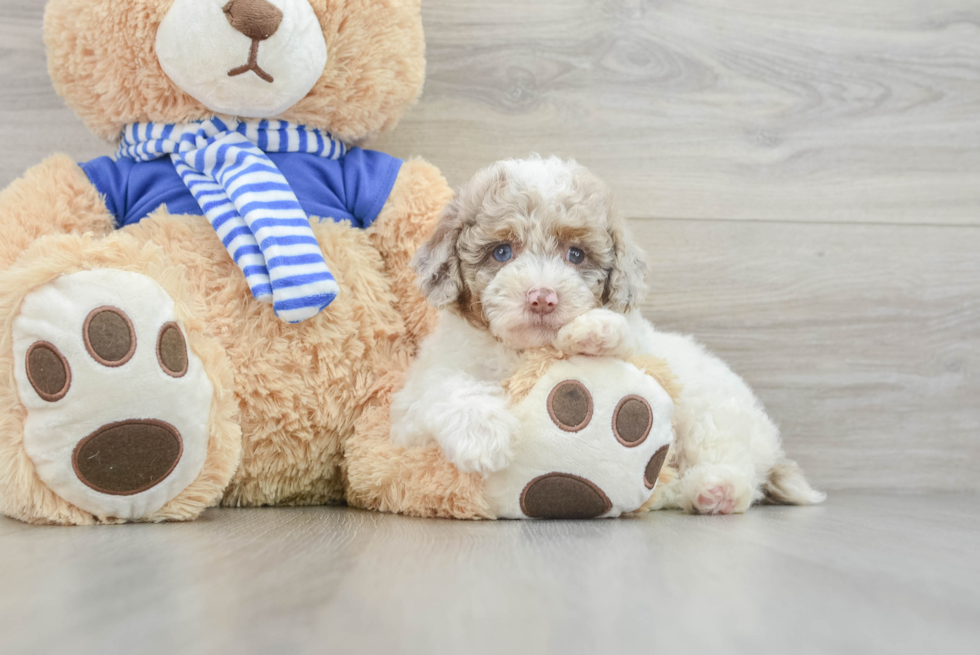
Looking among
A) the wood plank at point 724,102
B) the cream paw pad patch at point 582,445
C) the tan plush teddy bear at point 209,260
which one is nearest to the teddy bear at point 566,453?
the cream paw pad patch at point 582,445

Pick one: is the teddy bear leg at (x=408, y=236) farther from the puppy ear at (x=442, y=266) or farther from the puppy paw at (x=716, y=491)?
the puppy paw at (x=716, y=491)

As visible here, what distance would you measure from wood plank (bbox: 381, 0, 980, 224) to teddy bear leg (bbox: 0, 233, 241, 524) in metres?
0.84

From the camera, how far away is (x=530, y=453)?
1119mm

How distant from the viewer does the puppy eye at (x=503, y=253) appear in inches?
48.9

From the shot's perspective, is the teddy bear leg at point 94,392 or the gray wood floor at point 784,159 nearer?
the teddy bear leg at point 94,392

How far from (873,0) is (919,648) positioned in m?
1.76

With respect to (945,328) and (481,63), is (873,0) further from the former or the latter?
(481,63)

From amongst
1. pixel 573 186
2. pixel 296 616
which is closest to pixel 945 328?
pixel 573 186

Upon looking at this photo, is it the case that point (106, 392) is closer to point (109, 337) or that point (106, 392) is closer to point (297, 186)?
point (109, 337)

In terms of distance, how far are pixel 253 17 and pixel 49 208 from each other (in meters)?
0.49

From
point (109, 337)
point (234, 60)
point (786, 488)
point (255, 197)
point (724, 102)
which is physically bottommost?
point (786, 488)

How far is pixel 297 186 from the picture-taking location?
1414 mm

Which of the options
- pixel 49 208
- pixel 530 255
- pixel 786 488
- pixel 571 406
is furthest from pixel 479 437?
pixel 49 208

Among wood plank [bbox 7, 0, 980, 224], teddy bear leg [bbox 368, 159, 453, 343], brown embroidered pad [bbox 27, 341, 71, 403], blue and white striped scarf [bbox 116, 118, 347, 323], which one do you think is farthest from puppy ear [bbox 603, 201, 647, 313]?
brown embroidered pad [bbox 27, 341, 71, 403]
